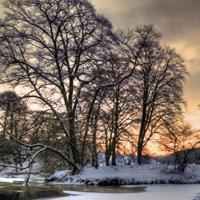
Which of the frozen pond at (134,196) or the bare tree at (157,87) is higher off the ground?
the bare tree at (157,87)

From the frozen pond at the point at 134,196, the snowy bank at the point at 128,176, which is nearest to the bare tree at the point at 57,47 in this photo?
the snowy bank at the point at 128,176

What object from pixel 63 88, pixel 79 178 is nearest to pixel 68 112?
pixel 63 88

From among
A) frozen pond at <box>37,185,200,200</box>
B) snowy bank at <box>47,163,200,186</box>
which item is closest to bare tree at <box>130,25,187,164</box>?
snowy bank at <box>47,163,200,186</box>

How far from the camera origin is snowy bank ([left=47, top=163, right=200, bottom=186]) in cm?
2808

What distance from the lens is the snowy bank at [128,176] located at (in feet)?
92.1

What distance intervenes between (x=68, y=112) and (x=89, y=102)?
7.27 ft

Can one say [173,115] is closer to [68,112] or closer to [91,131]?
[91,131]

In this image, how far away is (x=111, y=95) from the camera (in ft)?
103

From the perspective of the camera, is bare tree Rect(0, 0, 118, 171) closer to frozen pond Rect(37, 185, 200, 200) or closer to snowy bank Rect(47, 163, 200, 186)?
snowy bank Rect(47, 163, 200, 186)

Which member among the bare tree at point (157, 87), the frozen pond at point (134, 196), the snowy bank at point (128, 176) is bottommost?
the frozen pond at point (134, 196)

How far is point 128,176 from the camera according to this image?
30.0 m

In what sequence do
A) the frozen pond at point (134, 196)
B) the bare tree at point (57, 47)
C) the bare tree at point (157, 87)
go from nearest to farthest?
1. the frozen pond at point (134, 196)
2. the bare tree at point (57, 47)
3. the bare tree at point (157, 87)

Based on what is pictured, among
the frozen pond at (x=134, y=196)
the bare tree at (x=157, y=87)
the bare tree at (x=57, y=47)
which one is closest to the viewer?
the frozen pond at (x=134, y=196)

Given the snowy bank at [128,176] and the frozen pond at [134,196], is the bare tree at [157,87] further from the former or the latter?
the frozen pond at [134,196]
